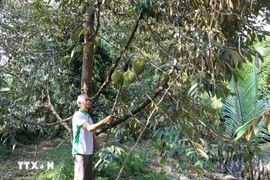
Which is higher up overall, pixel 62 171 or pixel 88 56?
pixel 88 56

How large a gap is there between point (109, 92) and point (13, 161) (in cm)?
187

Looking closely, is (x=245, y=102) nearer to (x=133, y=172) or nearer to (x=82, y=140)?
(x=133, y=172)

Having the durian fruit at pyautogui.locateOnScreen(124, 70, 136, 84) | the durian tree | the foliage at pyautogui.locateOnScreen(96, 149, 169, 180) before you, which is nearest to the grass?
the foliage at pyautogui.locateOnScreen(96, 149, 169, 180)

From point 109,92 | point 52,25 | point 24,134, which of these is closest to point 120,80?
point 52,25

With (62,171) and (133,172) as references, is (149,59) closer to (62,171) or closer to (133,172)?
(62,171)

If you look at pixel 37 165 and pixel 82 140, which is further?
pixel 37 165

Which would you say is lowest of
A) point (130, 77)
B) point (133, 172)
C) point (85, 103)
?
point (133, 172)

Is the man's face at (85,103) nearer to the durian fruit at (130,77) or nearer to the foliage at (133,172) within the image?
the durian fruit at (130,77)

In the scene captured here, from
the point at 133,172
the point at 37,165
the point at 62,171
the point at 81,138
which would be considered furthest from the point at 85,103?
the point at 37,165

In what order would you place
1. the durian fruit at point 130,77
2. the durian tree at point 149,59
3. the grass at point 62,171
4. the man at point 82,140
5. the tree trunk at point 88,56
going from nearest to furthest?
1. the durian tree at point 149,59
2. the durian fruit at point 130,77
3. the man at point 82,140
4. the tree trunk at point 88,56
5. the grass at point 62,171

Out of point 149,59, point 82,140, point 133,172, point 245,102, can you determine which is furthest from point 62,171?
point 245,102

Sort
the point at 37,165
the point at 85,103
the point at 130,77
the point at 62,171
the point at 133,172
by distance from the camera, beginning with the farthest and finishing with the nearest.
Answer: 1. the point at 37,165
2. the point at 133,172
3. the point at 62,171
4. the point at 85,103
5. the point at 130,77

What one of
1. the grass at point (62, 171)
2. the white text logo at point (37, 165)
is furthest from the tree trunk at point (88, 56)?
the white text logo at point (37, 165)

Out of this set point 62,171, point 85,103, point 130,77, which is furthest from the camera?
point 62,171
